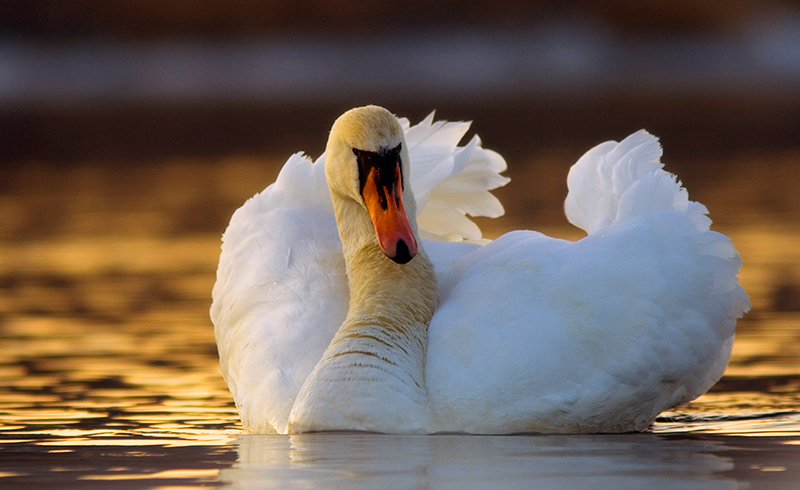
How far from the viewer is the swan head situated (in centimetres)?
698

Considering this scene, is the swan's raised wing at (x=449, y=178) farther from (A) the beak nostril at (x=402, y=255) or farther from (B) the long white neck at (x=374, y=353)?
(A) the beak nostril at (x=402, y=255)

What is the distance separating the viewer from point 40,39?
78.1m

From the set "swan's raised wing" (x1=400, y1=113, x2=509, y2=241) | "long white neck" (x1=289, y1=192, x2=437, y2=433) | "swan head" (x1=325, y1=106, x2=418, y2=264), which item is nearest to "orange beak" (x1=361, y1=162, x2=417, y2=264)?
"swan head" (x1=325, y1=106, x2=418, y2=264)

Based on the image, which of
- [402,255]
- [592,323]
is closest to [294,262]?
[402,255]

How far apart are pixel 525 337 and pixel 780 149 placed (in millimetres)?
23058

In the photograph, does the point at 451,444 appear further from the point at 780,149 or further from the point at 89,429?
the point at 780,149

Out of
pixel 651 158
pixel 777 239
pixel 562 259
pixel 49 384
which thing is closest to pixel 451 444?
pixel 562 259

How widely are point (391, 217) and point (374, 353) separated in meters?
0.64

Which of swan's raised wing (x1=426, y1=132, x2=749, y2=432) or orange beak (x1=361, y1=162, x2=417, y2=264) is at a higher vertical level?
orange beak (x1=361, y1=162, x2=417, y2=264)

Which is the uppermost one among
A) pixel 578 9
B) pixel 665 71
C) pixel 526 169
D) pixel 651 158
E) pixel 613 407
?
pixel 578 9

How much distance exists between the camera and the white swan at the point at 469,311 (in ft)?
21.9

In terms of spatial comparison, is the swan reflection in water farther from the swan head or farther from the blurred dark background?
the blurred dark background

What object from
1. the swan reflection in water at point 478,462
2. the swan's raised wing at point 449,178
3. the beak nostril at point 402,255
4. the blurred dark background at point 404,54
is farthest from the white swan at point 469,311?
the blurred dark background at point 404,54

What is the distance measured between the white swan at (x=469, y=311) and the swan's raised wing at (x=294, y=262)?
0.01m
